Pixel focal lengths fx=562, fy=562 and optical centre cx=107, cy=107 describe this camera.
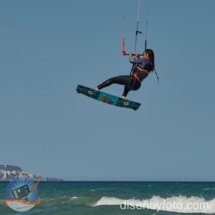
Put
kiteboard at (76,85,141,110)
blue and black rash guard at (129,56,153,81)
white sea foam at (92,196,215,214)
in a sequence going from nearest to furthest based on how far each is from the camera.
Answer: blue and black rash guard at (129,56,153,81) → kiteboard at (76,85,141,110) → white sea foam at (92,196,215,214)

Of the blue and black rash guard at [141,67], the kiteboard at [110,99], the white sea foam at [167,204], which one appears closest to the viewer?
the blue and black rash guard at [141,67]

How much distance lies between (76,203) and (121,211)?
20.6ft

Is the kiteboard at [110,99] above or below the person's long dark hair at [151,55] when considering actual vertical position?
below

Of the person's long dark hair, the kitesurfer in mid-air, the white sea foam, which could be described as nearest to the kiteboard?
the kitesurfer in mid-air

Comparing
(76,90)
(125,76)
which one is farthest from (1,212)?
(125,76)

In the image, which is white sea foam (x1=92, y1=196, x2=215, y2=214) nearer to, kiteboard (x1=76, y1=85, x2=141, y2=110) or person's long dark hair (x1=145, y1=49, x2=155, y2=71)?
kiteboard (x1=76, y1=85, x2=141, y2=110)

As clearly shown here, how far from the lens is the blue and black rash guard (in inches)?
631

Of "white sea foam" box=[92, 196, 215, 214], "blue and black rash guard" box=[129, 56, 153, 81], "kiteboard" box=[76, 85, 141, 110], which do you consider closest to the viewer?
"blue and black rash guard" box=[129, 56, 153, 81]

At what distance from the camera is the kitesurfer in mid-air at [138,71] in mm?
16047

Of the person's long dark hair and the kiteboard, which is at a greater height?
the person's long dark hair

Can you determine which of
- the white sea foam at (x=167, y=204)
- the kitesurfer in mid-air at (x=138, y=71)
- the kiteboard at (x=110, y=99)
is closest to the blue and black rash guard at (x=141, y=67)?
the kitesurfer in mid-air at (x=138, y=71)

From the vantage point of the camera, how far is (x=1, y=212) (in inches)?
1232

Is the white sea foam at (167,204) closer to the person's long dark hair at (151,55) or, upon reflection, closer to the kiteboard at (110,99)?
the kiteboard at (110,99)

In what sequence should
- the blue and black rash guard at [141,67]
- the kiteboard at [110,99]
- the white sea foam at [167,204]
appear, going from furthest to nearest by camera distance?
the white sea foam at [167,204] < the kiteboard at [110,99] < the blue and black rash guard at [141,67]
